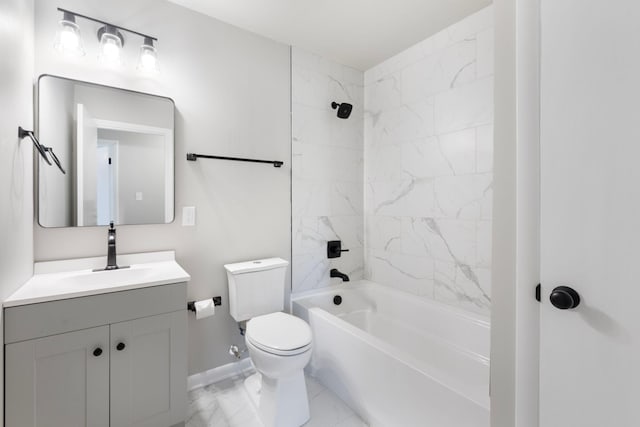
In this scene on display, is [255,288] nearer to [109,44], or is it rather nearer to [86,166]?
[86,166]

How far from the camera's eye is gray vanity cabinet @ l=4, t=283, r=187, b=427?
1124 mm

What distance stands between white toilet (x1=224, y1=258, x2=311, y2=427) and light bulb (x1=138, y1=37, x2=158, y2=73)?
135 cm

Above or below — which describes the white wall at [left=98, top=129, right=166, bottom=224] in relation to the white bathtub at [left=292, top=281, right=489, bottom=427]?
above

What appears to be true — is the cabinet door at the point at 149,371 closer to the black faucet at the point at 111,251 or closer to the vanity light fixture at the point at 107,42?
the black faucet at the point at 111,251

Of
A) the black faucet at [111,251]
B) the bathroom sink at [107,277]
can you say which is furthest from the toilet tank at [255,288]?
the black faucet at [111,251]

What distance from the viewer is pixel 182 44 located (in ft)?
6.16

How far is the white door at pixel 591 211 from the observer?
0.64 metres

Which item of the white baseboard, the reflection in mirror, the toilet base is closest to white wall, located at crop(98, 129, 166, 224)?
the reflection in mirror

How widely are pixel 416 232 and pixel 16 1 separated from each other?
2.62 m

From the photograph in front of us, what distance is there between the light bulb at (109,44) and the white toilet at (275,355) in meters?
1.43

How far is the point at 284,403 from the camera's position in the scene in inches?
61.9

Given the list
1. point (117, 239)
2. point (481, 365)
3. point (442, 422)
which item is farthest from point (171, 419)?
point (481, 365)

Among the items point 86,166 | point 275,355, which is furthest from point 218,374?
point 86,166

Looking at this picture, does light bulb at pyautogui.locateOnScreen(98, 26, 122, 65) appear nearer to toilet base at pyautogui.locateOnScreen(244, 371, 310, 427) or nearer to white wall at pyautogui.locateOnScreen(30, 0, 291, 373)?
white wall at pyautogui.locateOnScreen(30, 0, 291, 373)
